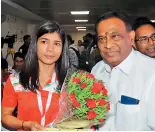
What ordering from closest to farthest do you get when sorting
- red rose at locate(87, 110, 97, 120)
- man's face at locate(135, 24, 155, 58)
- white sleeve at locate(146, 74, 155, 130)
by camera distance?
1. red rose at locate(87, 110, 97, 120)
2. white sleeve at locate(146, 74, 155, 130)
3. man's face at locate(135, 24, 155, 58)

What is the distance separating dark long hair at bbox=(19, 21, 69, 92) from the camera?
1656 millimetres

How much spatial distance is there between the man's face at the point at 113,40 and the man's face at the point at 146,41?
83 cm

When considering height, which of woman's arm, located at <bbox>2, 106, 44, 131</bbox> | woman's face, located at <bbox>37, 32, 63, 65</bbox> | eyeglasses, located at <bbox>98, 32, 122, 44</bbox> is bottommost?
woman's arm, located at <bbox>2, 106, 44, 131</bbox>

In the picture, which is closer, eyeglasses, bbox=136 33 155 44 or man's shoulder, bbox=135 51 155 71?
man's shoulder, bbox=135 51 155 71

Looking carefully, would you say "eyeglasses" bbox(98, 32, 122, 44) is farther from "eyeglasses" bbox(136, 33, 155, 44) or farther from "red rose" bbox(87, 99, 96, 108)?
"eyeglasses" bbox(136, 33, 155, 44)

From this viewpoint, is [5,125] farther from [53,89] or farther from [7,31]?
[7,31]

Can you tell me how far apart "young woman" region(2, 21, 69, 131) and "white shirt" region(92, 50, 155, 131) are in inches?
11.9

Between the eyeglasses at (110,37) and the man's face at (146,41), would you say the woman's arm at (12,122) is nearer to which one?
the eyeglasses at (110,37)

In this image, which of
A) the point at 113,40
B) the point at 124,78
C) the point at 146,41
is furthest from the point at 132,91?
the point at 146,41

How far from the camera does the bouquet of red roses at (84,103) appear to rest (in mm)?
1246

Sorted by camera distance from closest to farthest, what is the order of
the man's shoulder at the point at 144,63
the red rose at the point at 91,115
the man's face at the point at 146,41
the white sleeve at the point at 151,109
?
the red rose at the point at 91,115
the white sleeve at the point at 151,109
the man's shoulder at the point at 144,63
the man's face at the point at 146,41

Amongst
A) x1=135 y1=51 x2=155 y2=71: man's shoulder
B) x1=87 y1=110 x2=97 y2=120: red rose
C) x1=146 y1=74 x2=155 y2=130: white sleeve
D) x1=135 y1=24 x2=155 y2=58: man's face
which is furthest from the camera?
x1=135 y1=24 x2=155 y2=58: man's face

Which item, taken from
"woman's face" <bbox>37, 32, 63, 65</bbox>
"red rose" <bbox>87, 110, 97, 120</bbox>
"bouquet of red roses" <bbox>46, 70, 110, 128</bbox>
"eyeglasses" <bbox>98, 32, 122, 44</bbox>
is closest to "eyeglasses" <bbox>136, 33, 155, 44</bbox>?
"eyeglasses" <bbox>98, 32, 122, 44</bbox>

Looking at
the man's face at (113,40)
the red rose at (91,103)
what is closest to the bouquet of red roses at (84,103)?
the red rose at (91,103)
